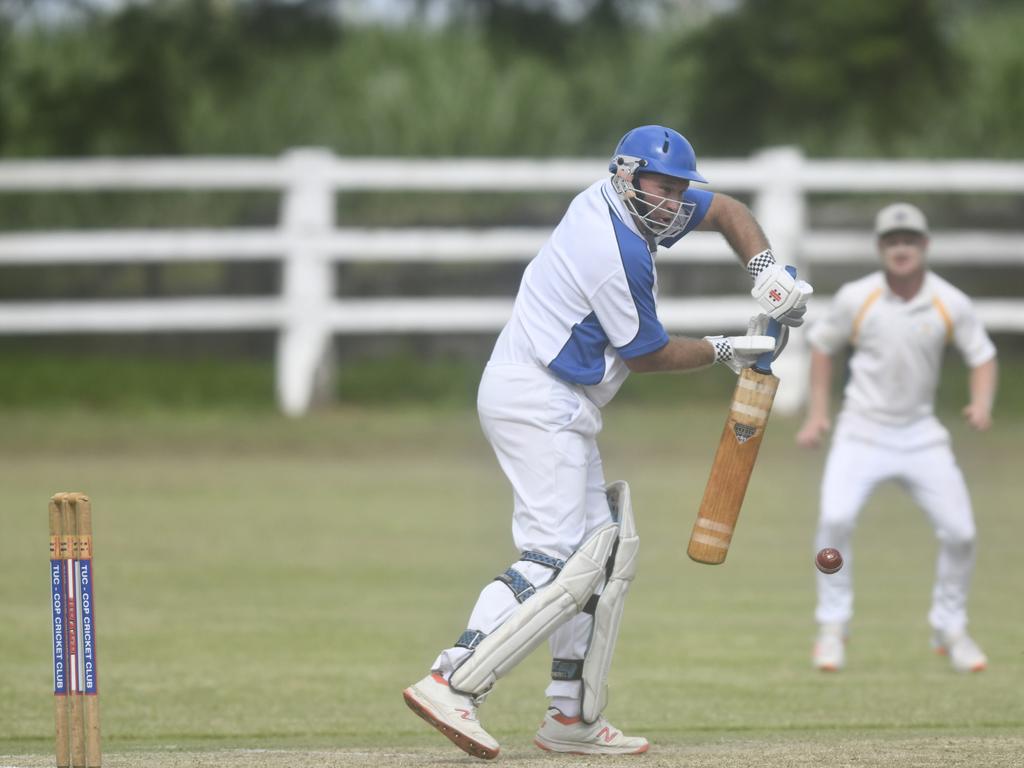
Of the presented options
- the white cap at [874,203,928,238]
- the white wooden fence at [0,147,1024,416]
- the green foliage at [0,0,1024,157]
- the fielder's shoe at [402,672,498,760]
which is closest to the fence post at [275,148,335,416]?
the white wooden fence at [0,147,1024,416]

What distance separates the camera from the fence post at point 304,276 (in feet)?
55.2

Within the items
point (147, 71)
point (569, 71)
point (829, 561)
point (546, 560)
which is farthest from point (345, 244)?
point (546, 560)

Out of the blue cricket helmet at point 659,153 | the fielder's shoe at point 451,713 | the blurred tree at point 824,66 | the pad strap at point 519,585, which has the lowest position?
the fielder's shoe at point 451,713

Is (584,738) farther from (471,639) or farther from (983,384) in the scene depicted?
(983,384)

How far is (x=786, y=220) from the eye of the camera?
17.0 metres

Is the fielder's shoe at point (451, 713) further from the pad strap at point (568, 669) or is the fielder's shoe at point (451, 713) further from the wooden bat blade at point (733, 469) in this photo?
the wooden bat blade at point (733, 469)

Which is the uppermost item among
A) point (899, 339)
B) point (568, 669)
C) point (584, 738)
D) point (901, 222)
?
point (901, 222)

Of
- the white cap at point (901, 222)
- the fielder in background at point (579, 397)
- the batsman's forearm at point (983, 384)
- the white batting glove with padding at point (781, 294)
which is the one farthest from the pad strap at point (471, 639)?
the batsman's forearm at point (983, 384)

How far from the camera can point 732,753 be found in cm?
664

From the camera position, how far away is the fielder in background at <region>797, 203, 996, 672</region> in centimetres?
928

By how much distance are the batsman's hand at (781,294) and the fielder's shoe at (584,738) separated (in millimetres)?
1495

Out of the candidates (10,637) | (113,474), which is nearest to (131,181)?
(113,474)

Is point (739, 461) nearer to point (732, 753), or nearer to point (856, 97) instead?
point (732, 753)

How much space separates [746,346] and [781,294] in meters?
0.21
